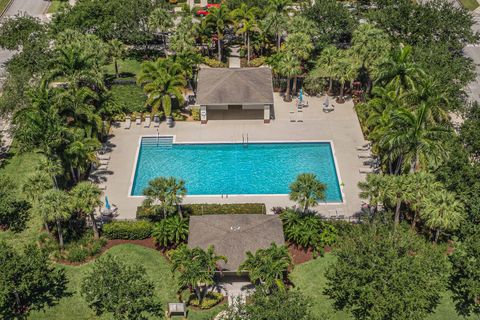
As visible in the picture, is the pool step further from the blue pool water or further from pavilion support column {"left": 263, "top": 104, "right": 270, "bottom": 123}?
pavilion support column {"left": 263, "top": 104, "right": 270, "bottom": 123}

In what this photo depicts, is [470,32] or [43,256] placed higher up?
[470,32]

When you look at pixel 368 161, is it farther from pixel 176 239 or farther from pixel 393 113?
pixel 176 239

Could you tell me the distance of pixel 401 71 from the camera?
2010 inches

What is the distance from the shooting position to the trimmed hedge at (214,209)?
46938mm

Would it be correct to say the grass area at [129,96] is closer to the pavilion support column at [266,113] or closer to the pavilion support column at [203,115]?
the pavilion support column at [203,115]

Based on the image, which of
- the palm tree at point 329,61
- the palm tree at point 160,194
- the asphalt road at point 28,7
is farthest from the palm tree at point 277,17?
the asphalt road at point 28,7

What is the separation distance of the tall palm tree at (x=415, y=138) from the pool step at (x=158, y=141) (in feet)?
73.6

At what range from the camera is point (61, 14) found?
217 ft

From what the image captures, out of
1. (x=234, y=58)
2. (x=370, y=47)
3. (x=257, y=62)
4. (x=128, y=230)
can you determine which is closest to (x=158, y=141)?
(x=128, y=230)

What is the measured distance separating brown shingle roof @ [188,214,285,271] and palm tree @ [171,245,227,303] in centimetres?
98

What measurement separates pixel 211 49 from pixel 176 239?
3425cm

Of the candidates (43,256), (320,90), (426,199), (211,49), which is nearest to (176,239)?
(43,256)

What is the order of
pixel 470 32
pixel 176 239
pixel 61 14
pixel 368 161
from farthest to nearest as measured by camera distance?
1. pixel 61 14
2. pixel 470 32
3. pixel 368 161
4. pixel 176 239

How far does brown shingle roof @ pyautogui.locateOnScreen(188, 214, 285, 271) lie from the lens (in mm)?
41188
